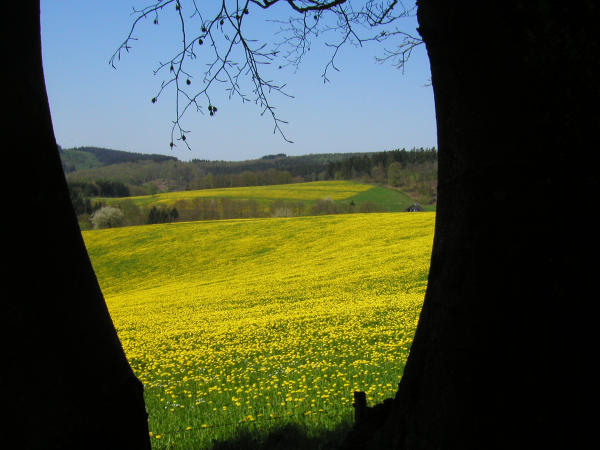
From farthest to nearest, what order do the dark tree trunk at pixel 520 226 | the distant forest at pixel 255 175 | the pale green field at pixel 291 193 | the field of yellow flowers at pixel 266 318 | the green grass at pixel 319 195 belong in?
the pale green field at pixel 291 193 → the distant forest at pixel 255 175 → the green grass at pixel 319 195 → the field of yellow flowers at pixel 266 318 → the dark tree trunk at pixel 520 226

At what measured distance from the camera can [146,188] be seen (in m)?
103

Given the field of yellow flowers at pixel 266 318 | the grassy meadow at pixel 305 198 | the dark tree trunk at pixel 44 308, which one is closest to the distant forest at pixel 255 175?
the grassy meadow at pixel 305 198

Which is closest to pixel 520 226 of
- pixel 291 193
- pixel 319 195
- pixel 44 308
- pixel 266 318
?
pixel 44 308

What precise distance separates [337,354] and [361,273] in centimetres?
1245

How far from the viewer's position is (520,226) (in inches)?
72.2

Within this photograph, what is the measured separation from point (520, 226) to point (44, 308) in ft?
5.79

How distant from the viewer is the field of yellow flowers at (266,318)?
558 centimetres

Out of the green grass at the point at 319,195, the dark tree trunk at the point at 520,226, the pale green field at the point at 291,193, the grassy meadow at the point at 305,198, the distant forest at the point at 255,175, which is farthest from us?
the pale green field at the point at 291,193

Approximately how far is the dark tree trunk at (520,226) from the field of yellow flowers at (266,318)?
2.86 m

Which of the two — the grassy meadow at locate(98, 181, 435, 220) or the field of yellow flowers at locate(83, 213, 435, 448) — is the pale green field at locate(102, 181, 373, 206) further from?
the field of yellow flowers at locate(83, 213, 435, 448)

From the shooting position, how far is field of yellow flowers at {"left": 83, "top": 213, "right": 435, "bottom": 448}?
5578 millimetres

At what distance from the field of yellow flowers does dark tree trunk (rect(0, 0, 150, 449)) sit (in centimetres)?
243

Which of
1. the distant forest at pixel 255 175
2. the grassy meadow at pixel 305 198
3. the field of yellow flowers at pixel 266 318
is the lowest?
the field of yellow flowers at pixel 266 318

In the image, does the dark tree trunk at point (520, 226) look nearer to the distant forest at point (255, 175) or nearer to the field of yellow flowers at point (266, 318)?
the field of yellow flowers at point (266, 318)
